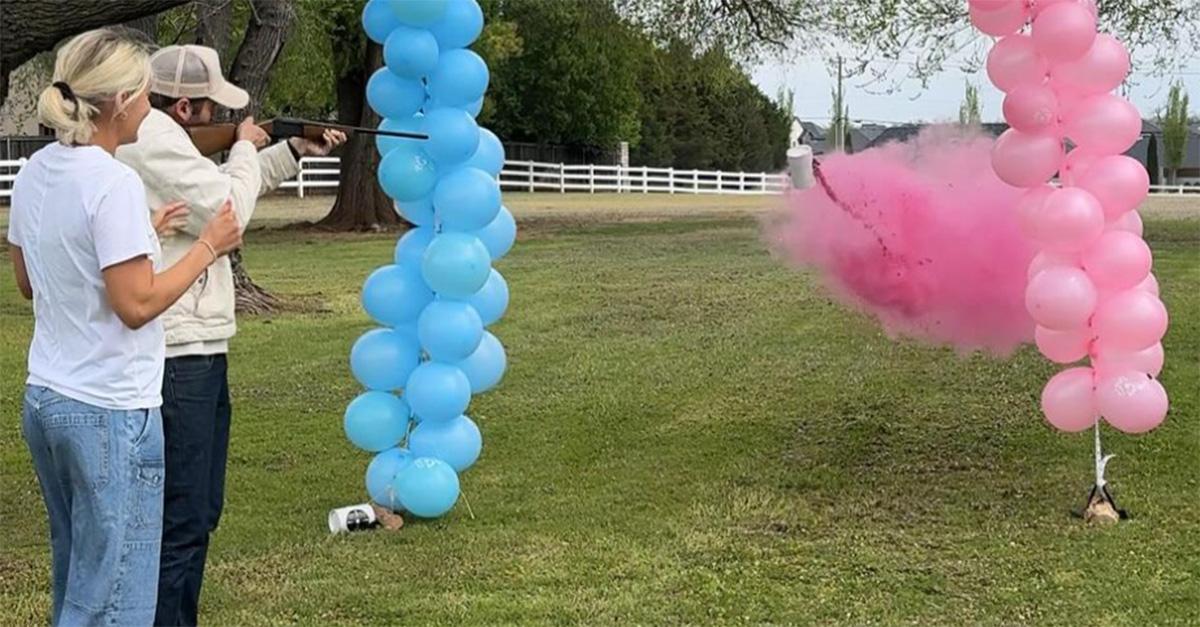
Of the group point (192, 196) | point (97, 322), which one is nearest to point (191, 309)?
point (192, 196)

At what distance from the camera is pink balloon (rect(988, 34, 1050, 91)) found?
199 inches

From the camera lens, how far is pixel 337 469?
6.20 metres

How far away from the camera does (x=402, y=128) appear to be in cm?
509

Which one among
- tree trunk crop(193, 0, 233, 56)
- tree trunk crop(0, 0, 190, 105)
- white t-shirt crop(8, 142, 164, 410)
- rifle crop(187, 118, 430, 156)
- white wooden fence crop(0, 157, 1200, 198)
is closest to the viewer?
white t-shirt crop(8, 142, 164, 410)

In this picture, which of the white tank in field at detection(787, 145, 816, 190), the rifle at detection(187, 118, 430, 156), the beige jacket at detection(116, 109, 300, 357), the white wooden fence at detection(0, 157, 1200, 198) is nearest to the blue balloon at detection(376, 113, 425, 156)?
the rifle at detection(187, 118, 430, 156)

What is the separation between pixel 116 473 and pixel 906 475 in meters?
3.99

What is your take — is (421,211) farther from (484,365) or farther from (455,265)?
(484,365)

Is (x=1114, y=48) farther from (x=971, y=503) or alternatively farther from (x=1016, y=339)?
(x=971, y=503)

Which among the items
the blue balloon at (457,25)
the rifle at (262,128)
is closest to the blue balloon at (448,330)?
the rifle at (262,128)

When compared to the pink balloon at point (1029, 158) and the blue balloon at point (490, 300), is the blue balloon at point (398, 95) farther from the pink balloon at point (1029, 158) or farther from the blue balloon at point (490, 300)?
the pink balloon at point (1029, 158)

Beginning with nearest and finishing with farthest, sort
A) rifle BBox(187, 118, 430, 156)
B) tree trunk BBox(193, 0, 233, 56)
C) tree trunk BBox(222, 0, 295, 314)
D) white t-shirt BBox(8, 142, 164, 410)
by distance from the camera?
1. white t-shirt BBox(8, 142, 164, 410)
2. rifle BBox(187, 118, 430, 156)
3. tree trunk BBox(222, 0, 295, 314)
4. tree trunk BBox(193, 0, 233, 56)

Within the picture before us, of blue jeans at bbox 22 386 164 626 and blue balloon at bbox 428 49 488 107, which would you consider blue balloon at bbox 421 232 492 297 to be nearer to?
blue balloon at bbox 428 49 488 107

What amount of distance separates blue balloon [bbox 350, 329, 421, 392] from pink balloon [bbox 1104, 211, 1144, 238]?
2841 millimetres

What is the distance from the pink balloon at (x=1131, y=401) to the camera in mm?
5009
